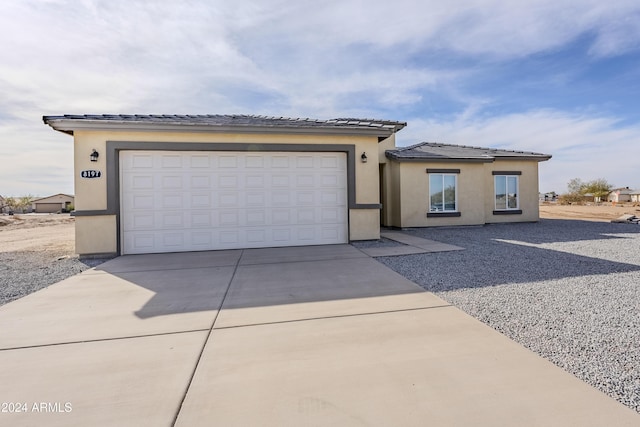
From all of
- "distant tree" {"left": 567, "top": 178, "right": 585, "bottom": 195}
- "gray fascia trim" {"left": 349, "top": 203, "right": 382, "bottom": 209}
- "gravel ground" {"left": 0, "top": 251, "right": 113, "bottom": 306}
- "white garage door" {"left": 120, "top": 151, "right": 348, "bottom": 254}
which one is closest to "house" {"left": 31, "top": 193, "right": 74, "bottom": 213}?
"gravel ground" {"left": 0, "top": 251, "right": 113, "bottom": 306}

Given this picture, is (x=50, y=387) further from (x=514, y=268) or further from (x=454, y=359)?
(x=514, y=268)

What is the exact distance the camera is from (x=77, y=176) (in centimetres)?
755

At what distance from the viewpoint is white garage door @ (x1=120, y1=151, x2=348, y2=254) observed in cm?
793

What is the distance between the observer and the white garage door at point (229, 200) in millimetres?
7934

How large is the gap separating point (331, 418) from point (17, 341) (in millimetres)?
3625

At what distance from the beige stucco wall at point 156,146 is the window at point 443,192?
16.5 feet

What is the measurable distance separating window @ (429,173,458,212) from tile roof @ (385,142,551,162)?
2.90 feet

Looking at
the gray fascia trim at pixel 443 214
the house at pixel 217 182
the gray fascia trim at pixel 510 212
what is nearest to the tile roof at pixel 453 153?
the gray fascia trim at pixel 443 214

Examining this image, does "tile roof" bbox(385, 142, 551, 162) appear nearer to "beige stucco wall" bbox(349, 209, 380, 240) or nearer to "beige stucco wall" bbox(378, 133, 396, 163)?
"beige stucco wall" bbox(378, 133, 396, 163)

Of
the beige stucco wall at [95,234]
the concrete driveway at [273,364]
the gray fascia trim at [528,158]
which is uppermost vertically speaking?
the gray fascia trim at [528,158]

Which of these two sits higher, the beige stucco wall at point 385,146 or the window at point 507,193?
the beige stucco wall at point 385,146

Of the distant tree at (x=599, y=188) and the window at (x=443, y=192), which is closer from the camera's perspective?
the window at (x=443, y=192)

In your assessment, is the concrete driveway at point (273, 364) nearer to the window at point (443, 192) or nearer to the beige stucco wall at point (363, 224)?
the beige stucco wall at point (363, 224)

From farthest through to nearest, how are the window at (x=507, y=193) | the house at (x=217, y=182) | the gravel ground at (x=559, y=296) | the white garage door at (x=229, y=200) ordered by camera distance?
the window at (x=507, y=193), the white garage door at (x=229, y=200), the house at (x=217, y=182), the gravel ground at (x=559, y=296)
